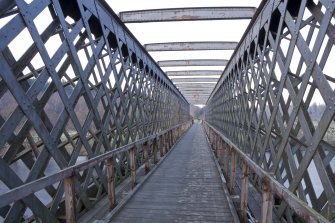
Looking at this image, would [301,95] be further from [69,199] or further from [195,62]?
[195,62]

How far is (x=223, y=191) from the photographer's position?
5.89m

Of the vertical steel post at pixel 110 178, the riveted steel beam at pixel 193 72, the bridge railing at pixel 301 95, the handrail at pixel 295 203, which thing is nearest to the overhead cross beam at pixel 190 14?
the bridge railing at pixel 301 95

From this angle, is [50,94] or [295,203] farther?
[50,94]

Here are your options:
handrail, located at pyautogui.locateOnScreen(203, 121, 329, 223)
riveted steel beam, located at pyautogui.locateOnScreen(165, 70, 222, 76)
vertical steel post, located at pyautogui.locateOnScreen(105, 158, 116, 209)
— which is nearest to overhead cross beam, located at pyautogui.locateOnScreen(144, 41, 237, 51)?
riveted steel beam, located at pyautogui.locateOnScreen(165, 70, 222, 76)

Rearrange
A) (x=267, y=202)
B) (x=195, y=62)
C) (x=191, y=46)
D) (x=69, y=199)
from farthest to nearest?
1. (x=195, y=62)
2. (x=191, y=46)
3. (x=69, y=199)
4. (x=267, y=202)

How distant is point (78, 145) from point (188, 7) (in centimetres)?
542

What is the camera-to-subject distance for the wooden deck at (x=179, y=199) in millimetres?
4430

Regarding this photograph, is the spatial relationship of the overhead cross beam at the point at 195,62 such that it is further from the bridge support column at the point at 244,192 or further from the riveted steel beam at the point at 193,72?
the bridge support column at the point at 244,192

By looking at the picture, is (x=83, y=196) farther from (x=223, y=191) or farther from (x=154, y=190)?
(x=223, y=191)

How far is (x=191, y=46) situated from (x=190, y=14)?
11.2ft

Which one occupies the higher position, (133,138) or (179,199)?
(133,138)

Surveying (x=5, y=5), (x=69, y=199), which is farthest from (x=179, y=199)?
(x=5, y=5)

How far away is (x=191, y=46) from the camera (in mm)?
11812

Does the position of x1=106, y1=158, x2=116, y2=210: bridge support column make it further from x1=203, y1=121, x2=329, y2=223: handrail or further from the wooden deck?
x1=203, y1=121, x2=329, y2=223: handrail
